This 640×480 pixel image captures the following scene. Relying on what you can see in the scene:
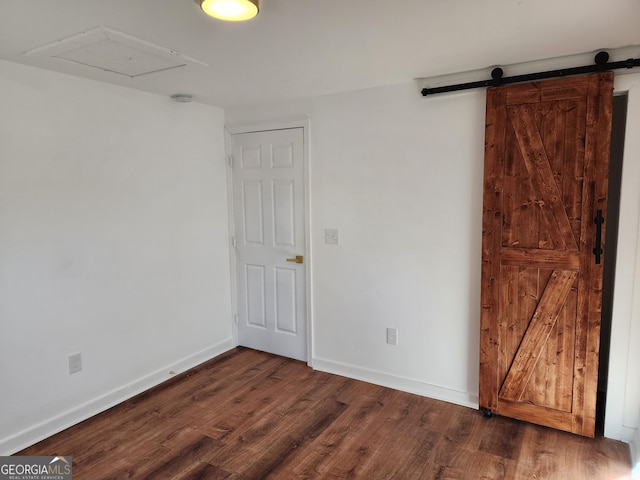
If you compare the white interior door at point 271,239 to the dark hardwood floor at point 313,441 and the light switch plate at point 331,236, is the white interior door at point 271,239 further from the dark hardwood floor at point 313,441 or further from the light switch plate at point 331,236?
the dark hardwood floor at point 313,441

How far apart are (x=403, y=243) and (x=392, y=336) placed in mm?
712

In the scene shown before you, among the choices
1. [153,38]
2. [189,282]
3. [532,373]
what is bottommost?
[532,373]

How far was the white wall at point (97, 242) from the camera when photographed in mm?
2379

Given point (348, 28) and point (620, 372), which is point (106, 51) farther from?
point (620, 372)

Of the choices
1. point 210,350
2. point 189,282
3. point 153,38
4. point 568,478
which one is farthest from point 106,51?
point 568,478

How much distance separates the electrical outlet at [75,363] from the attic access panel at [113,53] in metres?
1.82

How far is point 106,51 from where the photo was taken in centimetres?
214

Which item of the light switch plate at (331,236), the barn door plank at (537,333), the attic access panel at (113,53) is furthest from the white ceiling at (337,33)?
the barn door plank at (537,333)

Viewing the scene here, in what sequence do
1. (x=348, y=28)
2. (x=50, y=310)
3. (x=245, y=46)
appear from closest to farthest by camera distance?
(x=348, y=28) → (x=245, y=46) → (x=50, y=310)

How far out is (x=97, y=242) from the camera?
278 cm

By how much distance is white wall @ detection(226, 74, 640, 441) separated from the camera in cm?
270

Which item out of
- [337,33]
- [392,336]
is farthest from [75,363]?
[337,33]

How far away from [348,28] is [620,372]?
2416 mm

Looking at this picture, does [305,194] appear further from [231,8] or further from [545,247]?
[231,8]
